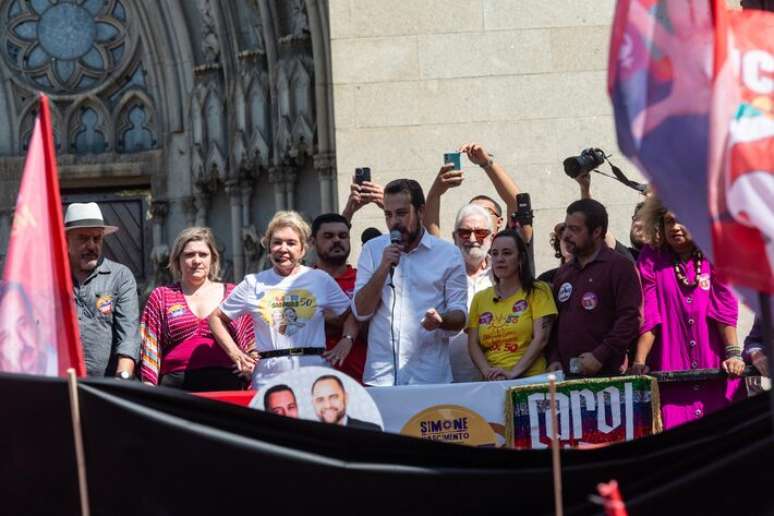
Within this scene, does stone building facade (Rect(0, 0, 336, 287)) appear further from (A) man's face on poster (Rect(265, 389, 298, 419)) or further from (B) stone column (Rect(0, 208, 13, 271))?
(A) man's face on poster (Rect(265, 389, 298, 419))

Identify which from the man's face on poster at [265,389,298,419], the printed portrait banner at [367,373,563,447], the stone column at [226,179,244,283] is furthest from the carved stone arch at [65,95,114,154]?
the man's face on poster at [265,389,298,419]

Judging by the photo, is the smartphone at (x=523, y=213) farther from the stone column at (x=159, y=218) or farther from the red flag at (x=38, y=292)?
the stone column at (x=159, y=218)

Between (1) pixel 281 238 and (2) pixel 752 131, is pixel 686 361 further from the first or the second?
(2) pixel 752 131

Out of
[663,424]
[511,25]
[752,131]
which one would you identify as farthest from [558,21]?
[752,131]

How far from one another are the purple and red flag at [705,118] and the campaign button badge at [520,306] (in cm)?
336

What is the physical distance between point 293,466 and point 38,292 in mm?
920

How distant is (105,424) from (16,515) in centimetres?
36

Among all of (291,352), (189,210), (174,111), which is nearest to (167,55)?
(174,111)

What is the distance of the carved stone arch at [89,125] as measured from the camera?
17375 millimetres

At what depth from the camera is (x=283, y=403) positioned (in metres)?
5.29

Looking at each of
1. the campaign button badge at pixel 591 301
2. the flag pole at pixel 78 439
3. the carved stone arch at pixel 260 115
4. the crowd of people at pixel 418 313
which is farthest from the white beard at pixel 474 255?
the carved stone arch at pixel 260 115

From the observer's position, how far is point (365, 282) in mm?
7988

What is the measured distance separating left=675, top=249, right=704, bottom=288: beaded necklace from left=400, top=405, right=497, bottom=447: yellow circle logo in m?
1.43

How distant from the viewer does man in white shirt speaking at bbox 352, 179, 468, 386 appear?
7.89m
